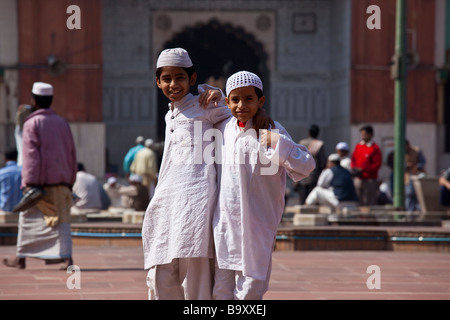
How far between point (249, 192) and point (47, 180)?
3.53m

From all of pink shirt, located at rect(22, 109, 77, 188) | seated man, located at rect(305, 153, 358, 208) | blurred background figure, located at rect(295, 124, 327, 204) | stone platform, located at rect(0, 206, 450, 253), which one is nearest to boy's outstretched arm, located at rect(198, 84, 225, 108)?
pink shirt, located at rect(22, 109, 77, 188)

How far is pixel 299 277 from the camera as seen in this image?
7199 mm

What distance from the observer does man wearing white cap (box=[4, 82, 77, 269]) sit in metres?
7.29

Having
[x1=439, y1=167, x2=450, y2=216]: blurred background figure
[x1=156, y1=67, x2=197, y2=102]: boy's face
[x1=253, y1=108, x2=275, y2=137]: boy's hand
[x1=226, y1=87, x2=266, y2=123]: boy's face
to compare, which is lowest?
[x1=439, y1=167, x2=450, y2=216]: blurred background figure

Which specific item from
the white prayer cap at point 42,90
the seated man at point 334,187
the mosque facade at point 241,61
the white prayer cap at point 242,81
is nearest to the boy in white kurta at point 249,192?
the white prayer cap at point 242,81

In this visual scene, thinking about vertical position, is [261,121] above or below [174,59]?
below

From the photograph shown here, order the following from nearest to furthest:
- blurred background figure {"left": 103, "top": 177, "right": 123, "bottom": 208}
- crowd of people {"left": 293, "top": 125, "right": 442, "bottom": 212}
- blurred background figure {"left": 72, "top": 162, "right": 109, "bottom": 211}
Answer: crowd of people {"left": 293, "top": 125, "right": 442, "bottom": 212} → blurred background figure {"left": 72, "top": 162, "right": 109, "bottom": 211} → blurred background figure {"left": 103, "top": 177, "right": 123, "bottom": 208}

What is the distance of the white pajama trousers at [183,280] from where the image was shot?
4195 millimetres

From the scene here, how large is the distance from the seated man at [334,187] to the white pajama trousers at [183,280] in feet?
23.9

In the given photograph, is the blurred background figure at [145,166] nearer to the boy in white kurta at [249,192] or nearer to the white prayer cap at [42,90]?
the white prayer cap at [42,90]

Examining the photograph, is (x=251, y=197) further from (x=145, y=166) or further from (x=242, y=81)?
(x=145, y=166)

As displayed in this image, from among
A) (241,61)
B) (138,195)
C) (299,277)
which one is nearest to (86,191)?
(138,195)

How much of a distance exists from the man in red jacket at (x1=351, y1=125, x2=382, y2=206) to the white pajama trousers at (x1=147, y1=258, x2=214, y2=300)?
8.22 metres

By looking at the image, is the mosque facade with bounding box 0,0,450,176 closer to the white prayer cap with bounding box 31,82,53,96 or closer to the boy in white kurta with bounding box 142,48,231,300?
the white prayer cap with bounding box 31,82,53,96
